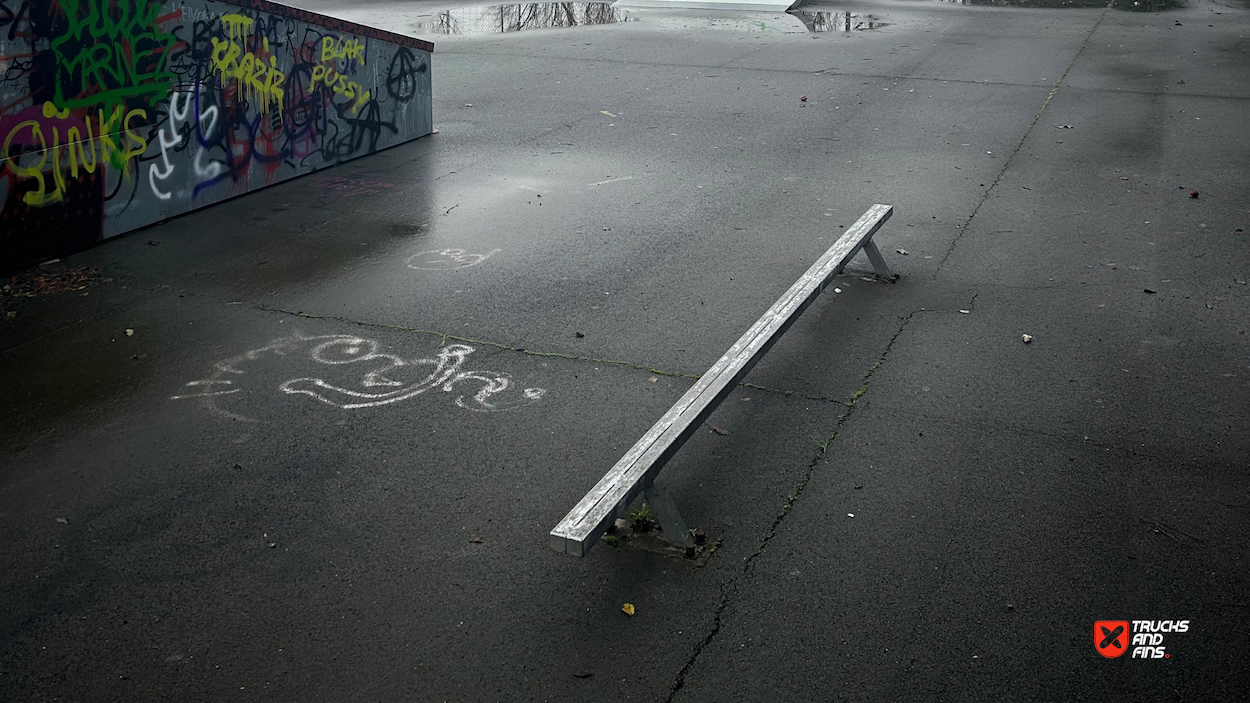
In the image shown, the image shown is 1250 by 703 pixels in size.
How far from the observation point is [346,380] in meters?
5.86

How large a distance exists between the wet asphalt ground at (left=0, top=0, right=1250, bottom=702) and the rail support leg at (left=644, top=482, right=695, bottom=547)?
3.9 inches

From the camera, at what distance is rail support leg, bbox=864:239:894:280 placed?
7266 millimetres

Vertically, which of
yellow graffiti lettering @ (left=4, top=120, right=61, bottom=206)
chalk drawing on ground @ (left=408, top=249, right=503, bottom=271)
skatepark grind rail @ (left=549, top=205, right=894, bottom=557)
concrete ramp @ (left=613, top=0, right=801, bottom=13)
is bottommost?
chalk drawing on ground @ (left=408, top=249, right=503, bottom=271)

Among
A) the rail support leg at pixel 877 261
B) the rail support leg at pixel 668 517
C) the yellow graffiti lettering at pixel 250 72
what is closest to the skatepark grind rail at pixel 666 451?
the rail support leg at pixel 668 517

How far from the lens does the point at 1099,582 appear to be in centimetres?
407

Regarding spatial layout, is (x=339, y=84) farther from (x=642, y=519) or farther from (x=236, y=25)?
(x=642, y=519)

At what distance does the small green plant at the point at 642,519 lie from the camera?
4453mm

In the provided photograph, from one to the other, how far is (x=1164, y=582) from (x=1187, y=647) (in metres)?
0.41

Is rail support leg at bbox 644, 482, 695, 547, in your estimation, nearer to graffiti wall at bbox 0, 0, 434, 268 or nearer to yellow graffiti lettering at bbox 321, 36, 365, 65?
graffiti wall at bbox 0, 0, 434, 268

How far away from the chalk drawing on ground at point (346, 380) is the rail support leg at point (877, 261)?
9.38 ft

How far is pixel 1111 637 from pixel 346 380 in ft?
13.4

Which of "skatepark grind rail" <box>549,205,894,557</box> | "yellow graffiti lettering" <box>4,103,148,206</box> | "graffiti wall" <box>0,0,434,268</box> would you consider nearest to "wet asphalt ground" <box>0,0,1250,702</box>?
"skatepark grind rail" <box>549,205,894,557</box>

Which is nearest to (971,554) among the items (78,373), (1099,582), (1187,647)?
(1099,582)

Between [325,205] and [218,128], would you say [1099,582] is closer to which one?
[325,205]
